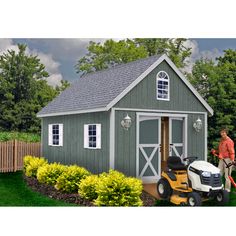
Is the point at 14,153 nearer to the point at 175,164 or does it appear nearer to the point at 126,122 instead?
the point at 126,122

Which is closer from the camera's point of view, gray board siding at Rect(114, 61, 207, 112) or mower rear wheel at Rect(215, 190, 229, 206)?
mower rear wheel at Rect(215, 190, 229, 206)

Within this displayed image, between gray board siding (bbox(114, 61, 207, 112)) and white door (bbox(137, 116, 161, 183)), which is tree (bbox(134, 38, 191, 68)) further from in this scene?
white door (bbox(137, 116, 161, 183))

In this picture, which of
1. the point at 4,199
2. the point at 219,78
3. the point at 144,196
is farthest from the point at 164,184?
the point at 219,78

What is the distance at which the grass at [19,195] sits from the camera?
11.9 m

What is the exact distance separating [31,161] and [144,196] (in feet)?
21.2

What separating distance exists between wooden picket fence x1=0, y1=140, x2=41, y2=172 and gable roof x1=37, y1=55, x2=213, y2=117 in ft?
8.00

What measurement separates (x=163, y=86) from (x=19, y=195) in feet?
19.1

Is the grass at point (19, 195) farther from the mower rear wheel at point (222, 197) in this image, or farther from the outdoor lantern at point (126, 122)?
the mower rear wheel at point (222, 197)

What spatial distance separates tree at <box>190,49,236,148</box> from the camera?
736 inches

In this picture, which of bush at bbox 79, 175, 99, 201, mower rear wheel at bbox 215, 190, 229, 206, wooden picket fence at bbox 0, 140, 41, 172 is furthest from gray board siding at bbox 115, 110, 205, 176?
wooden picket fence at bbox 0, 140, 41, 172

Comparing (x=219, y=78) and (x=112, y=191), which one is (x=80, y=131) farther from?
(x=219, y=78)

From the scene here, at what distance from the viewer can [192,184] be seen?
1080 cm

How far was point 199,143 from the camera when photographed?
14531 mm

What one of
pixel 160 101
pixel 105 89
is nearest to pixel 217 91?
pixel 160 101
